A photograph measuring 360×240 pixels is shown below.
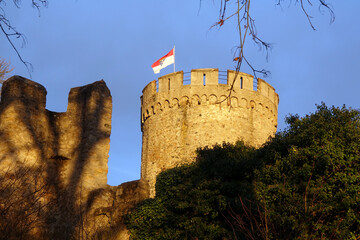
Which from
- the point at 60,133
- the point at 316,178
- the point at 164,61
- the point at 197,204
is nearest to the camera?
the point at 60,133

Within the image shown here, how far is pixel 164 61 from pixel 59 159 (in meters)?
19.8

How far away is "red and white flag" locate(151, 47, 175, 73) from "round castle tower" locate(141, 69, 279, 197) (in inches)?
29.6

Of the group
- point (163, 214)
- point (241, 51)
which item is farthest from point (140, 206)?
point (241, 51)

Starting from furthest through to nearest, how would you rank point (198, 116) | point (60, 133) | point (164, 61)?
point (164, 61) < point (198, 116) < point (60, 133)

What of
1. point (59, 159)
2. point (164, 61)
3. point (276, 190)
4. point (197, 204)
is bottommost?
point (197, 204)

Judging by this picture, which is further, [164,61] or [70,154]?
[164,61]

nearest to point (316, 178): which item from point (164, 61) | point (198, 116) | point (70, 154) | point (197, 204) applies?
point (197, 204)

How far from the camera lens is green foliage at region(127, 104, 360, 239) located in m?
11.9

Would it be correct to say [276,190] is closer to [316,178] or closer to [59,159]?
[316,178]

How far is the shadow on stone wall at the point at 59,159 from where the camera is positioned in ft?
31.1

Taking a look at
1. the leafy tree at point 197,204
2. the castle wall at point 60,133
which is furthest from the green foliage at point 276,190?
the castle wall at point 60,133

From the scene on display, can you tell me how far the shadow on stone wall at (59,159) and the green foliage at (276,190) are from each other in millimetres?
3387

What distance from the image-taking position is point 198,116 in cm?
2808

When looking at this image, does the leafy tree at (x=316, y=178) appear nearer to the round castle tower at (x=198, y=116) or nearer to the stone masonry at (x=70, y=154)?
the stone masonry at (x=70, y=154)
